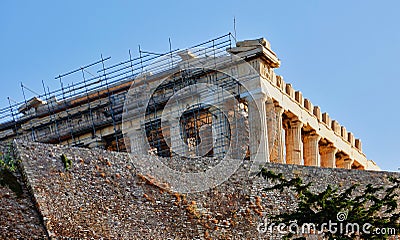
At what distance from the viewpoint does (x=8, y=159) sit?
37500 mm

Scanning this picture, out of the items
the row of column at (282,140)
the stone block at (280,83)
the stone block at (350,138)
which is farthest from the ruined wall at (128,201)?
A: the stone block at (350,138)

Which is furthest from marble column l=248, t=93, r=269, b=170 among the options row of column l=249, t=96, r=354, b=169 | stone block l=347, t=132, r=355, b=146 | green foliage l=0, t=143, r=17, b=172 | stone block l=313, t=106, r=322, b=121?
green foliage l=0, t=143, r=17, b=172

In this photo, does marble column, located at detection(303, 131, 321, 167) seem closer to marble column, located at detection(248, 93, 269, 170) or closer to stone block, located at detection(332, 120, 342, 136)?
stone block, located at detection(332, 120, 342, 136)

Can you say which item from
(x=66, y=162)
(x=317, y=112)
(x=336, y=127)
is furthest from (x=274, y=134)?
(x=66, y=162)

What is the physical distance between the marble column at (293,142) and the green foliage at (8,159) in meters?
21.7

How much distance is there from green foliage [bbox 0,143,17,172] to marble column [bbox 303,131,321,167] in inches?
945

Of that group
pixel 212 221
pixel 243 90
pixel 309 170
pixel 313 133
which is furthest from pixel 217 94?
pixel 212 221

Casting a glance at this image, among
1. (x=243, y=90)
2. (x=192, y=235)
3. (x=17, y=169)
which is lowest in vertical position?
(x=192, y=235)

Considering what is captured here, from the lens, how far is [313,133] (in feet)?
197

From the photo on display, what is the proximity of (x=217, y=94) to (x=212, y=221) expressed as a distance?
59.8 ft

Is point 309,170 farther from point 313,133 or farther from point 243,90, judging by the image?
point 313,133

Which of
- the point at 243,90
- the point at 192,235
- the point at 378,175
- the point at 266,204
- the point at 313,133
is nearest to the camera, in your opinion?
the point at 192,235

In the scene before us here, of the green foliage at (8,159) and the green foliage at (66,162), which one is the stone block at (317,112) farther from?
the green foliage at (8,159)

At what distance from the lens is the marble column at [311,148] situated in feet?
193
